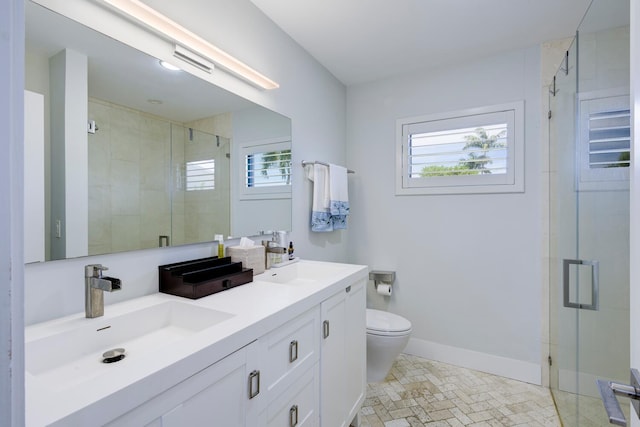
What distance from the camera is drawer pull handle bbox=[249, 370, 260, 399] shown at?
0.94 metres

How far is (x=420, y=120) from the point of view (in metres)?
2.61

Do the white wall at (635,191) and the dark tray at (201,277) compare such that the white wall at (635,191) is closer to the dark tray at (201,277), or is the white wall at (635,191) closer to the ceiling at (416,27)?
the dark tray at (201,277)

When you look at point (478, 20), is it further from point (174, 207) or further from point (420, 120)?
point (174, 207)

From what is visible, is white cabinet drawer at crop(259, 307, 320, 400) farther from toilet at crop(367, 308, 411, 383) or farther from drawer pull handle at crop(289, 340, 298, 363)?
toilet at crop(367, 308, 411, 383)

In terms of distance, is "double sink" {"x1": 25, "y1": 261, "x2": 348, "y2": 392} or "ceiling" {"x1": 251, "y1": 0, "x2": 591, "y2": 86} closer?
"double sink" {"x1": 25, "y1": 261, "x2": 348, "y2": 392}

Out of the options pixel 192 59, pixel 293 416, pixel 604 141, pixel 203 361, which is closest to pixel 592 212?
pixel 604 141

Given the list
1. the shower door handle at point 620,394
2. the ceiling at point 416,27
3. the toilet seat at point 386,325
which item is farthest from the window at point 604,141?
the toilet seat at point 386,325

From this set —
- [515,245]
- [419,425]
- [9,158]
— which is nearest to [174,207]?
[9,158]

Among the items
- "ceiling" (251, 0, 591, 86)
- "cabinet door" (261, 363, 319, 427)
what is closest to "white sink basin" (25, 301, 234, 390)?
"cabinet door" (261, 363, 319, 427)

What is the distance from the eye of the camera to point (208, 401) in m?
0.81

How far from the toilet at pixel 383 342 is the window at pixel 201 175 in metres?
1.41

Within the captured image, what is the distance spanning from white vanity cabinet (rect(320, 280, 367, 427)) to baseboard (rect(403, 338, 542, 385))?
0.98 meters

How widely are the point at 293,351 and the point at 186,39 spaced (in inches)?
55.2

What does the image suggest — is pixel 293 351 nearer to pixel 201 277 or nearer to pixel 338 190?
pixel 201 277
